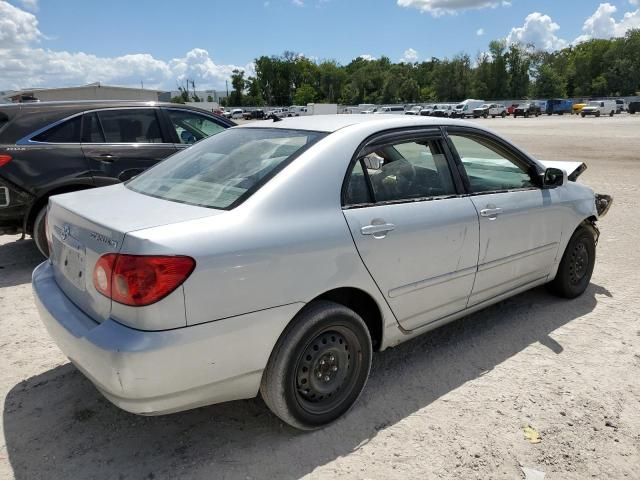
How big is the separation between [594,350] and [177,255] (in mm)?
3132

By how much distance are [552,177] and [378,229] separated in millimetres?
2014

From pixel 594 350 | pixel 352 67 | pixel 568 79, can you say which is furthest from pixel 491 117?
pixel 352 67

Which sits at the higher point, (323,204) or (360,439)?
(323,204)

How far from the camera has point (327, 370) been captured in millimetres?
2789

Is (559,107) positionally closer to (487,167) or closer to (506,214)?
(487,167)

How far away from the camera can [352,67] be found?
157875 millimetres

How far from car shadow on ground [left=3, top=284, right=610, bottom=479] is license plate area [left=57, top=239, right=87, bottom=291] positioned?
33.4 inches

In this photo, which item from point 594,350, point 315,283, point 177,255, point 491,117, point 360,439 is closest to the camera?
point 177,255

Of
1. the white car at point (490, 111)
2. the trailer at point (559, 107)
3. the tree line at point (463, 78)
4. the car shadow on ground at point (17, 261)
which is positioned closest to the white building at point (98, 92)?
the car shadow on ground at point (17, 261)

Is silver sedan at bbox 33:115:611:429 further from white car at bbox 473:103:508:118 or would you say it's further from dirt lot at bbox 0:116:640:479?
white car at bbox 473:103:508:118

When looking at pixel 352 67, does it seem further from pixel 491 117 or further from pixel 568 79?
pixel 491 117

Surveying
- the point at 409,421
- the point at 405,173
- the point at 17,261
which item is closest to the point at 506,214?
the point at 405,173

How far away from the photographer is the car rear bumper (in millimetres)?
2160

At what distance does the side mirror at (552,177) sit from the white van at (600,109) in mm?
63429
